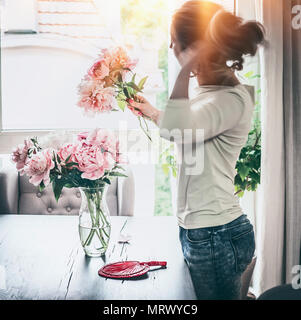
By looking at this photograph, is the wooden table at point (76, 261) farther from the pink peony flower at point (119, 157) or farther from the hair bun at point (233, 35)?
the hair bun at point (233, 35)

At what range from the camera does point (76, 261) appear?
968mm

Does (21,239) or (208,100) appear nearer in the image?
(208,100)

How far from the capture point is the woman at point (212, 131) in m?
0.80

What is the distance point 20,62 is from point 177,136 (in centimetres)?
120

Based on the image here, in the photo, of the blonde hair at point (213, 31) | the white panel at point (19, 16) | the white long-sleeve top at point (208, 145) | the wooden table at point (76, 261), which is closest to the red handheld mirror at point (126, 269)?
the wooden table at point (76, 261)

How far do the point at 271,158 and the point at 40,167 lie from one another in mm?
807

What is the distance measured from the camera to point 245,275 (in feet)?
3.98

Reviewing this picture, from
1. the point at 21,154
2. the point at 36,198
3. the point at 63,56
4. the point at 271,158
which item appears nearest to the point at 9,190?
the point at 36,198

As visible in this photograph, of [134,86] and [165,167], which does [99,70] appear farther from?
[165,167]
